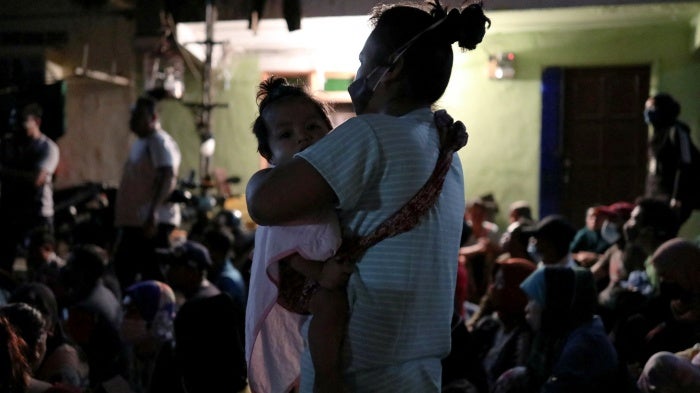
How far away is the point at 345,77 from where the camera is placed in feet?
38.1

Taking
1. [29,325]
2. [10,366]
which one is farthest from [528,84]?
[10,366]

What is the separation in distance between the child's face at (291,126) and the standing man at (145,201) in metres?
4.72

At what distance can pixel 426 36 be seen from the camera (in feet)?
5.99

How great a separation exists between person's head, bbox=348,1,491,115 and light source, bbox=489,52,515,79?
9.27 meters

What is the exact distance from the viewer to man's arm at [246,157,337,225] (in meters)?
1.70

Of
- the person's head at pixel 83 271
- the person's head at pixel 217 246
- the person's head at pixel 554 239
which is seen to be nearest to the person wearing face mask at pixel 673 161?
the person's head at pixel 554 239

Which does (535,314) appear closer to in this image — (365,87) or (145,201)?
(365,87)

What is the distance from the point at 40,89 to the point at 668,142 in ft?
26.8

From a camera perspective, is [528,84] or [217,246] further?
[528,84]

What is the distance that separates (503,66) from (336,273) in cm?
957

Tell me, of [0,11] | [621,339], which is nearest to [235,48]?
[0,11]

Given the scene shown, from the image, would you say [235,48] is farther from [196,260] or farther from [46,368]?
[46,368]

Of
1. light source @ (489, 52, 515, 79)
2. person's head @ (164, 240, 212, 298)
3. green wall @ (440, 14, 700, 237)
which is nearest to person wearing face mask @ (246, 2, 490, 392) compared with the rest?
person's head @ (164, 240, 212, 298)

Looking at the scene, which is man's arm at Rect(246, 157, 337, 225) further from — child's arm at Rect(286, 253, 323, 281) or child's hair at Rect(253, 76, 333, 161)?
child's hair at Rect(253, 76, 333, 161)
